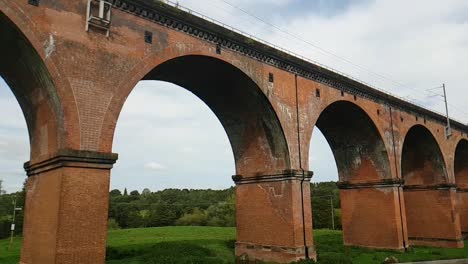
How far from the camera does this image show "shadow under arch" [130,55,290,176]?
1561 centimetres

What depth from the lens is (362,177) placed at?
79.3ft

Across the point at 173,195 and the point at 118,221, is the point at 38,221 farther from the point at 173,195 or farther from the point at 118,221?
the point at 173,195

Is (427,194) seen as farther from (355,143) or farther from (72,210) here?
(72,210)

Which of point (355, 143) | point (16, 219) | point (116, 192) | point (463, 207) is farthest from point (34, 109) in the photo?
point (116, 192)

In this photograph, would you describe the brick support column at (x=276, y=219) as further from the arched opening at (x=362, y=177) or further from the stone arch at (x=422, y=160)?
the stone arch at (x=422, y=160)

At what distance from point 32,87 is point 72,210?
3.73 metres

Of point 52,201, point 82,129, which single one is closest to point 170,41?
point 82,129

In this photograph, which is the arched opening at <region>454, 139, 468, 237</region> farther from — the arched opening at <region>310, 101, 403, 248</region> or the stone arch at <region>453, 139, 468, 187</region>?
the arched opening at <region>310, 101, 403, 248</region>

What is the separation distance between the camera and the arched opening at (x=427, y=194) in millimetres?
28047

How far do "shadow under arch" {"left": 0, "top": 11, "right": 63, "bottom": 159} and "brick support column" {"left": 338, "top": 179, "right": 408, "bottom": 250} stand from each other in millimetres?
18012

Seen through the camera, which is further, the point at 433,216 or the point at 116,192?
the point at 116,192

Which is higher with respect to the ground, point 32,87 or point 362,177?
point 32,87

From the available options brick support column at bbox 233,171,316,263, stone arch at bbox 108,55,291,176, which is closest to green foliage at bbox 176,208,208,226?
brick support column at bbox 233,171,316,263

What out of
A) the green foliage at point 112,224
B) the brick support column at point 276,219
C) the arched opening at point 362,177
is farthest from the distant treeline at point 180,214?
the brick support column at point 276,219
